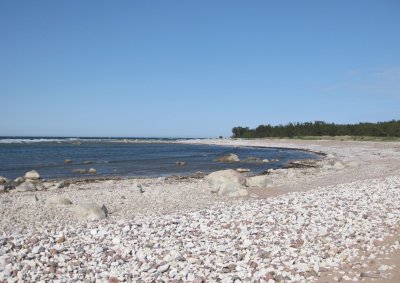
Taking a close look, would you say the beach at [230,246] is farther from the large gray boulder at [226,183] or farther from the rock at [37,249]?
the large gray boulder at [226,183]

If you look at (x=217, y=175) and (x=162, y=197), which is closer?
(x=162, y=197)

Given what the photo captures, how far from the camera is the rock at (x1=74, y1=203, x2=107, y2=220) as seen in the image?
43.1ft

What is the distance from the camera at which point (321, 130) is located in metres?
95.4

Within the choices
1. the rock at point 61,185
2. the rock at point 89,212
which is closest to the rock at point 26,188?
the rock at point 61,185

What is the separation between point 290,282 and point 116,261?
348cm

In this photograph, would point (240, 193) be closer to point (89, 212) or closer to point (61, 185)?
point (89, 212)

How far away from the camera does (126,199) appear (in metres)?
17.4

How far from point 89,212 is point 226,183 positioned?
7.64 meters

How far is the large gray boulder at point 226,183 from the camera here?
710 inches

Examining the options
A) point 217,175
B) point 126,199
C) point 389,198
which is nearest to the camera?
point 389,198

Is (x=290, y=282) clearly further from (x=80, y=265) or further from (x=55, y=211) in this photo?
(x=55, y=211)

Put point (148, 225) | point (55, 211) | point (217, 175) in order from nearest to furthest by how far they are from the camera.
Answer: point (148, 225) → point (55, 211) → point (217, 175)

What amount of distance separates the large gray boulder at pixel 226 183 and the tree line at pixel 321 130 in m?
62.8

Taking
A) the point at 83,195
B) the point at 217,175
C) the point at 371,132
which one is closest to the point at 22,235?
the point at 83,195
